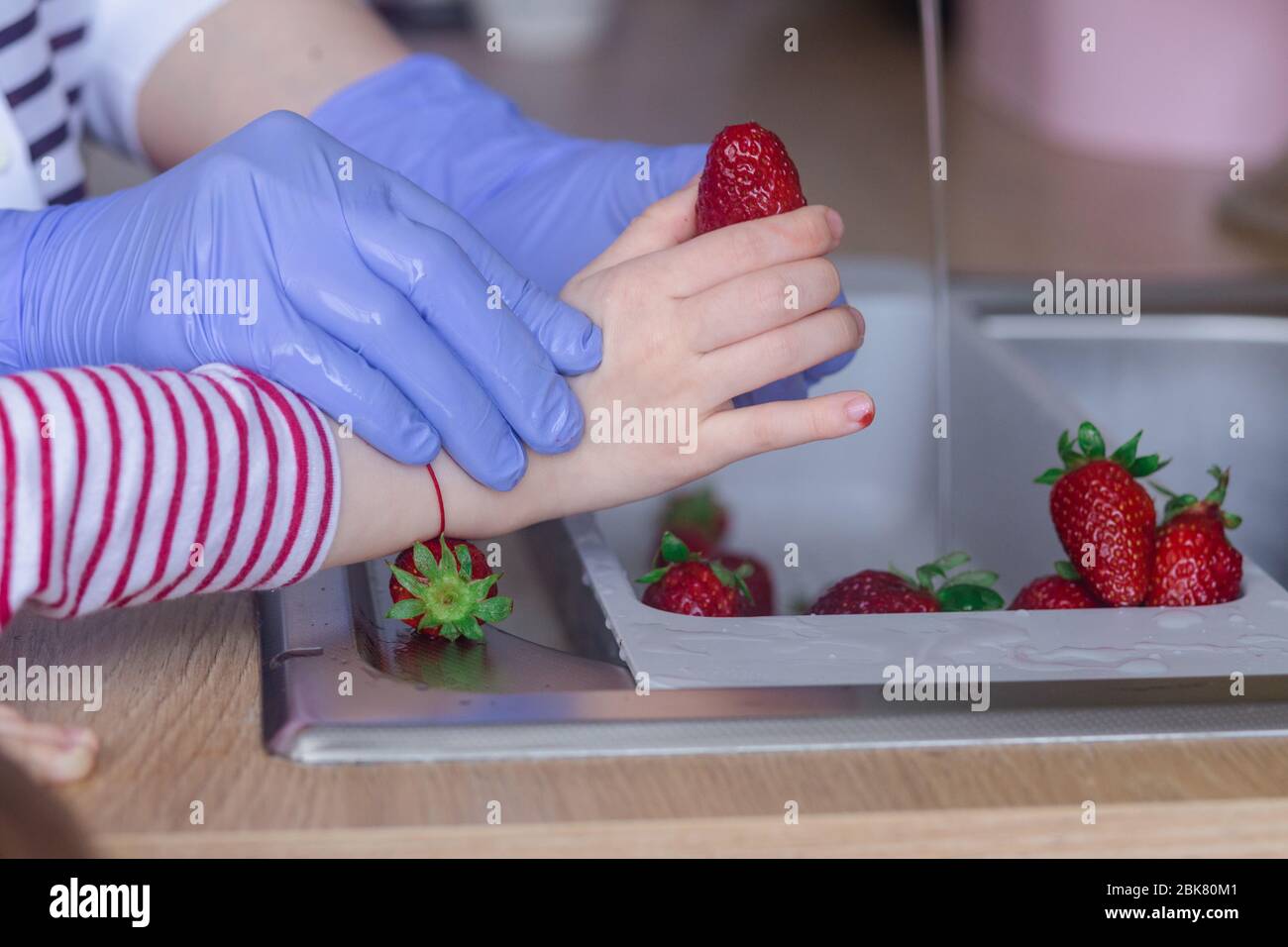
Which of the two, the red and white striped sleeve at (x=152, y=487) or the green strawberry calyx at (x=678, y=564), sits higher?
the red and white striped sleeve at (x=152, y=487)

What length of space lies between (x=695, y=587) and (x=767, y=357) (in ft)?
0.42

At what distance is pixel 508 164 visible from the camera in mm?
1007

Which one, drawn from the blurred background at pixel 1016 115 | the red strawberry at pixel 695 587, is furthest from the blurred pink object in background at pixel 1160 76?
the red strawberry at pixel 695 587

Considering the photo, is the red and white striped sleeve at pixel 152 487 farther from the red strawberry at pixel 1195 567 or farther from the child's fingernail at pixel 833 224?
the red strawberry at pixel 1195 567

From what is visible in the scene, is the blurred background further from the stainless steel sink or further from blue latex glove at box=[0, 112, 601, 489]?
blue latex glove at box=[0, 112, 601, 489]

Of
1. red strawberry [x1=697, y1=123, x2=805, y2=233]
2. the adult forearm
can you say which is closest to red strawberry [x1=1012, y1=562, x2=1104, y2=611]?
red strawberry [x1=697, y1=123, x2=805, y2=233]

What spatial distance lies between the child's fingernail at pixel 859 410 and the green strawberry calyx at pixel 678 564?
0.36ft

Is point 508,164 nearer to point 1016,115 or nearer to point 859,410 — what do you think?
point 859,410

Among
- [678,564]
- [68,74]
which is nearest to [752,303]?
[678,564]

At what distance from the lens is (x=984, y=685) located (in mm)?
583

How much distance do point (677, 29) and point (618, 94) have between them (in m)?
0.79

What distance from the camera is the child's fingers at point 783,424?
2.40 feet

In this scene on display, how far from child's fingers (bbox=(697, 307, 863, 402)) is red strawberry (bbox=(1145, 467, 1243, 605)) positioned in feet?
0.66

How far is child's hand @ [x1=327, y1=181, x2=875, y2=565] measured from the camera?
29.4 inches
